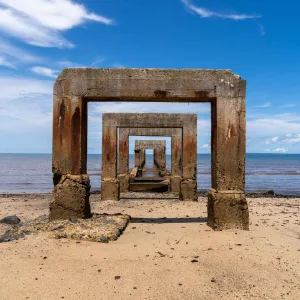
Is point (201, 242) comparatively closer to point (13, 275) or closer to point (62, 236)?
point (62, 236)

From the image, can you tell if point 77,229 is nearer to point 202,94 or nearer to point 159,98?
point 159,98

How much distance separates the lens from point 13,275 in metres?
4.86

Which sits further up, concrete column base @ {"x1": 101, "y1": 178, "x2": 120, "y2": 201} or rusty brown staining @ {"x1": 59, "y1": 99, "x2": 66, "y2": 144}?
rusty brown staining @ {"x1": 59, "y1": 99, "x2": 66, "y2": 144}

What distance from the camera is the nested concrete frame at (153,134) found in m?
17.2

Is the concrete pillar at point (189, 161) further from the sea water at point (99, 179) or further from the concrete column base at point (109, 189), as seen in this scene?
the sea water at point (99, 179)

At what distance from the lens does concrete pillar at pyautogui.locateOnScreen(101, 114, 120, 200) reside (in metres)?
13.6

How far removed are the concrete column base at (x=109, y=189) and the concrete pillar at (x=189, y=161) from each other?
2.42 m

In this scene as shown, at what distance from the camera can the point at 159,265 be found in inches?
211

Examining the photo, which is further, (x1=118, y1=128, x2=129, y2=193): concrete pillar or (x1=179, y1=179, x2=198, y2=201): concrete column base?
(x1=118, y1=128, x2=129, y2=193): concrete pillar

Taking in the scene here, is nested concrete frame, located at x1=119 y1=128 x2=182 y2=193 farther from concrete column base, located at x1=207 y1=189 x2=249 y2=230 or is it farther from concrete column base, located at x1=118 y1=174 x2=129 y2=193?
concrete column base, located at x1=207 y1=189 x2=249 y2=230

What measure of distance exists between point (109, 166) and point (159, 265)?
846 cm

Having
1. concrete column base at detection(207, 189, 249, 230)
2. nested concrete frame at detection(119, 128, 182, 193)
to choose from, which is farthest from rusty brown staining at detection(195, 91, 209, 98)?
nested concrete frame at detection(119, 128, 182, 193)

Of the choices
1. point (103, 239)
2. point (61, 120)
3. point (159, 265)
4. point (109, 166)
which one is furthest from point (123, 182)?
point (159, 265)

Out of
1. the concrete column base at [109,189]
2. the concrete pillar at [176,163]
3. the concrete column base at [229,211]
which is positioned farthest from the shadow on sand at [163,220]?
the concrete pillar at [176,163]
